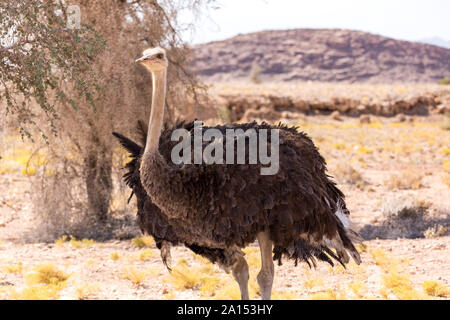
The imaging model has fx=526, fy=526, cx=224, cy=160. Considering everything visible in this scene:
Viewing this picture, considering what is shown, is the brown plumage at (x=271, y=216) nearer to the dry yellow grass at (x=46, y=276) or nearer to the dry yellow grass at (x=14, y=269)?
the dry yellow grass at (x=46, y=276)

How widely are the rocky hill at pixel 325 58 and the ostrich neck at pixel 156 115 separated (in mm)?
73082

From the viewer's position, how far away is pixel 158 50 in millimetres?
4656

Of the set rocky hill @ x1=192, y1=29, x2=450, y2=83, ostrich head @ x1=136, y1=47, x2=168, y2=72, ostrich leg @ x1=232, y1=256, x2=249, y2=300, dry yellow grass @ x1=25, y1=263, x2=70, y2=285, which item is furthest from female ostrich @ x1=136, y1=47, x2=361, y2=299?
rocky hill @ x1=192, y1=29, x2=450, y2=83

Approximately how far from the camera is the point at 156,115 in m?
4.68

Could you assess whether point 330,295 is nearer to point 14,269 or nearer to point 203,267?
point 203,267

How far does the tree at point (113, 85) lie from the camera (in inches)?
317

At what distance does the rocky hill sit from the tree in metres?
68.2

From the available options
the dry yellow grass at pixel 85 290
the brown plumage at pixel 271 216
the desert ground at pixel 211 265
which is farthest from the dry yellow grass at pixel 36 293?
the brown plumage at pixel 271 216

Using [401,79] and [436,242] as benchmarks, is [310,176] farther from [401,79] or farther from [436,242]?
[401,79]

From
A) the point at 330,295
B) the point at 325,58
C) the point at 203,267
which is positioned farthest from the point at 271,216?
the point at 325,58

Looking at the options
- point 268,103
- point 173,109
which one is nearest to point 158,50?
point 173,109

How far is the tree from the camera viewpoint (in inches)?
317

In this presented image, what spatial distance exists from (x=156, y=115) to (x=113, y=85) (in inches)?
141
